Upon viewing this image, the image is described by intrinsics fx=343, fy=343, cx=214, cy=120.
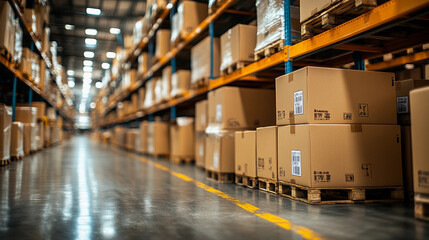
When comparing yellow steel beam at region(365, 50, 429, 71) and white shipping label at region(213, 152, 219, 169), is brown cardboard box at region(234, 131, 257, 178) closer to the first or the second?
white shipping label at region(213, 152, 219, 169)

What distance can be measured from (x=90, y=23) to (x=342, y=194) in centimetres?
1831

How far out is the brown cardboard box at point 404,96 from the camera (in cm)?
378

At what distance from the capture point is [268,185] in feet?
13.6

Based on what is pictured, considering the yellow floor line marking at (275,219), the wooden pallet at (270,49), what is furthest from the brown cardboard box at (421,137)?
the wooden pallet at (270,49)

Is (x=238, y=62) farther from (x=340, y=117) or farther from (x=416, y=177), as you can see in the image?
(x=416, y=177)

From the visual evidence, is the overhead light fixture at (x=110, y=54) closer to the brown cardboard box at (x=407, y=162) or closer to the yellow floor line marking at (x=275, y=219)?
the yellow floor line marking at (x=275, y=219)

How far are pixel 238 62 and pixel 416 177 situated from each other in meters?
3.05

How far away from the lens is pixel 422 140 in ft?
8.48

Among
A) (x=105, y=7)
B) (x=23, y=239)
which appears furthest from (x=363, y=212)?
(x=105, y=7)

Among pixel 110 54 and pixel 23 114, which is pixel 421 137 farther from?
pixel 110 54

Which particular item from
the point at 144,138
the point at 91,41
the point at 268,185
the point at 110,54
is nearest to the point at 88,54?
the point at 110,54

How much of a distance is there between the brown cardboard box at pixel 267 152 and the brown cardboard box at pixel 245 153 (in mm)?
106

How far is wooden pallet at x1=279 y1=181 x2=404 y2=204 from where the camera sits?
11.0 ft

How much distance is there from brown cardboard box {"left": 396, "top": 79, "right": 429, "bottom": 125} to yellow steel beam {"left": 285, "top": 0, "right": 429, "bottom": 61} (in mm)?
1152
